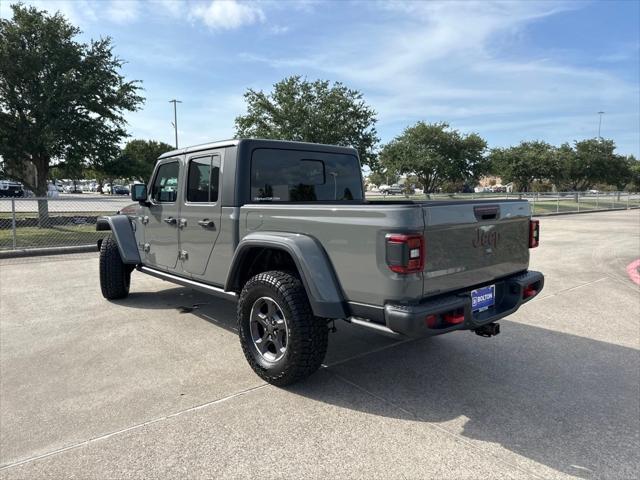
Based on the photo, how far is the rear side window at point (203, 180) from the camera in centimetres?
423

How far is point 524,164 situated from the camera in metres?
31.8

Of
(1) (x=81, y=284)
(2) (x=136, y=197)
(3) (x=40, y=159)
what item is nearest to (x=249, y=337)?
(2) (x=136, y=197)

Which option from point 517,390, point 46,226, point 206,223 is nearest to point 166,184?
point 206,223

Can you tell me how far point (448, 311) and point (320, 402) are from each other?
3.85 feet

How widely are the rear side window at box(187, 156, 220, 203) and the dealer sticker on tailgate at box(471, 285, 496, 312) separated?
2.44 metres

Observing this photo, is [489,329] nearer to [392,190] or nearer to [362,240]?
[362,240]

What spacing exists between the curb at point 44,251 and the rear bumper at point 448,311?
32.8 ft

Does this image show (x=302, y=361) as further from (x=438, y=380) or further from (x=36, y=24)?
(x=36, y=24)

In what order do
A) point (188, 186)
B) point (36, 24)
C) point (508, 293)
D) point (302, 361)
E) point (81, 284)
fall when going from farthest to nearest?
point (36, 24)
point (81, 284)
point (188, 186)
point (508, 293)
point (302, 361)

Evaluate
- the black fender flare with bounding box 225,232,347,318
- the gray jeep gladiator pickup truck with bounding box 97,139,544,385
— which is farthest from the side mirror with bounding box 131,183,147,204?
the black fender flare with bounding box 225,232,347,318

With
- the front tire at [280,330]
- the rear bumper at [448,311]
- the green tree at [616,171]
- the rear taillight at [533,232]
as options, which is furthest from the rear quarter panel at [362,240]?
the green tree at [616,171]

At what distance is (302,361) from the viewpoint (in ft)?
10.7

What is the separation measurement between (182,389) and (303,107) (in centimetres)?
1977

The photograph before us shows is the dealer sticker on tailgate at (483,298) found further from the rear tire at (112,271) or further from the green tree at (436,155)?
the green tree at (436,155)
